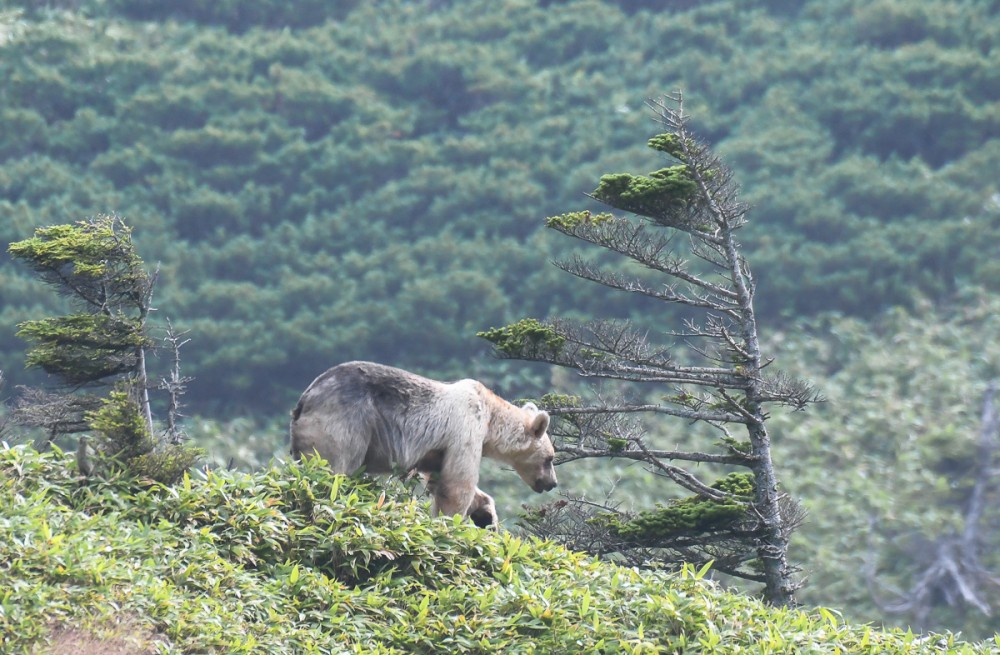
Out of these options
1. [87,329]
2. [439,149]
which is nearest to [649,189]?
[87,329]

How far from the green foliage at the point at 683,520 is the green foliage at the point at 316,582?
2.02 m

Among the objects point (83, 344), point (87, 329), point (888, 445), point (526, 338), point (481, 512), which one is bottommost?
point (888, 445)

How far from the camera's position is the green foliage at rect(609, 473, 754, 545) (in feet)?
41.5

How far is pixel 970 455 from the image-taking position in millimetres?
28125

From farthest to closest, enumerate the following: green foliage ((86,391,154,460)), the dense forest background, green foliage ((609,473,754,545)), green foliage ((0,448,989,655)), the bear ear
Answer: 1. the dense forest background
2. green foliage ((609,473,754,545))
3. the bear ear
4. green foliage ((86,391,154,460))
5. green foliage ((0,448,989,655))

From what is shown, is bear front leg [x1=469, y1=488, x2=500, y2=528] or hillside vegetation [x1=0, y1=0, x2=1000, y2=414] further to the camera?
hillside vegetation [x1=0, y1=0, x2=1000, y2=414]

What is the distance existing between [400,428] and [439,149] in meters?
29.2

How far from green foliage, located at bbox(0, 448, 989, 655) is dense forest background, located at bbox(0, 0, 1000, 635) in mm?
14417

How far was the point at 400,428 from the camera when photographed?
37.0 feet

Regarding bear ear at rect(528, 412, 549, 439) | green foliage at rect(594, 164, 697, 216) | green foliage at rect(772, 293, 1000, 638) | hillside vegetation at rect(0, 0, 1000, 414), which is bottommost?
green foliage at rect(772, 293, 1000, 638)

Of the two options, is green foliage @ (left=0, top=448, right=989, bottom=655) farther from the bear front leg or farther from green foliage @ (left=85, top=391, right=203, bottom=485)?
the bear front leg

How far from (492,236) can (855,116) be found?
11171 millimetres

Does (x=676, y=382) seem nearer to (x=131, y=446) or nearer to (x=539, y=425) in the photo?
(x=539, y=425)

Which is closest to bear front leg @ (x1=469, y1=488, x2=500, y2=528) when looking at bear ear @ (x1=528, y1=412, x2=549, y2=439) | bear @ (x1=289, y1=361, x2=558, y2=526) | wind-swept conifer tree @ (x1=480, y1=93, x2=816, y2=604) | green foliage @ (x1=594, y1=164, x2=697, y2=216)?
bear @ (x1=289, y1=361, x2=558, y2=526)
